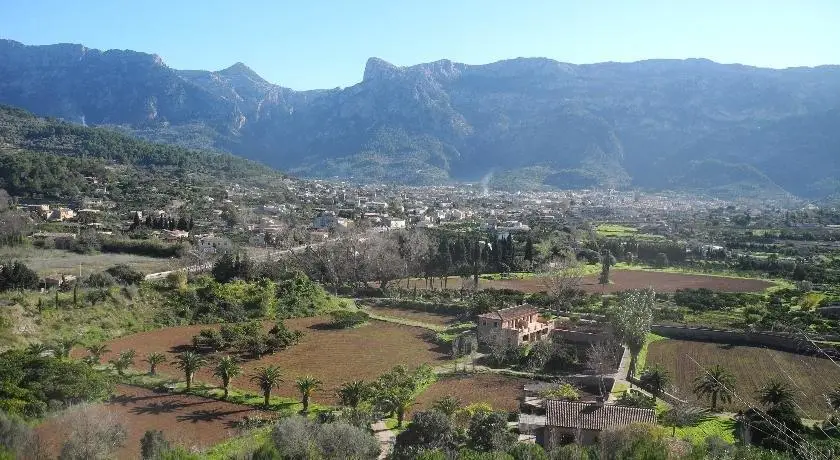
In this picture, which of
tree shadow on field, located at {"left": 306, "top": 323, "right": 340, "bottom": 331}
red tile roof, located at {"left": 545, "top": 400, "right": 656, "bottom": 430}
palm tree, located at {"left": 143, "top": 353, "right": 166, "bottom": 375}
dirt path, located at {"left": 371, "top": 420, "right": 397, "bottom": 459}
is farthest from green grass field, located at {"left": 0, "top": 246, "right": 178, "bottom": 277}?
red tile roof, located at {"left": 545, "top": 400, "right": 656, "bottom": 430}

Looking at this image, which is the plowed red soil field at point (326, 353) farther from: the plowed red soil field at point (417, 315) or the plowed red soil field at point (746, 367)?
the plowed red soil field at point (746, 367)

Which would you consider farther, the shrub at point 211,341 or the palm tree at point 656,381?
the shrub at point 211,341

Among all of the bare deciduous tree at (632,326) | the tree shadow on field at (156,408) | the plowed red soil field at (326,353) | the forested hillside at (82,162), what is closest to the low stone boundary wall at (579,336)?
the bare deciduous tree at (632,326)

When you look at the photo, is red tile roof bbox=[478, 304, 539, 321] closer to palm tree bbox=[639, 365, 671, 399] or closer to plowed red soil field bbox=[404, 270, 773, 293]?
palm tree bbox=[639, 365, 671, 399]

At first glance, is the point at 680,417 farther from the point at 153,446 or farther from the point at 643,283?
the point at 643,283

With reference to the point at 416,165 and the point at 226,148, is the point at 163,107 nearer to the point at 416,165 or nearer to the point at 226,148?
the point at 226,148

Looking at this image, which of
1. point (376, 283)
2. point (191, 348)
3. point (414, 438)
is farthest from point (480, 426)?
point (376, 283)

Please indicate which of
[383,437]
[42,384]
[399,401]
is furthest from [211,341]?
[383,437]
